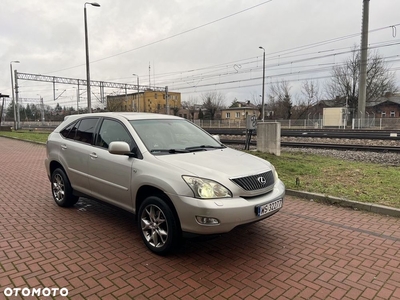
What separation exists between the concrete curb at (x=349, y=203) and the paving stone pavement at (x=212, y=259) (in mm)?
183

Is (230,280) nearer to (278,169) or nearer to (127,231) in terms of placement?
(127,231)

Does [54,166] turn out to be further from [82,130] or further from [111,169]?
[111,169]

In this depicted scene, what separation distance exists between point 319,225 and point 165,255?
2549 millimetres

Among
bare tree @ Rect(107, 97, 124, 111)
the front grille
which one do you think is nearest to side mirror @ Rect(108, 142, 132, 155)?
the front grille

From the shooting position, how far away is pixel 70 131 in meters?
5.58

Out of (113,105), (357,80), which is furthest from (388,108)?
(113,105)

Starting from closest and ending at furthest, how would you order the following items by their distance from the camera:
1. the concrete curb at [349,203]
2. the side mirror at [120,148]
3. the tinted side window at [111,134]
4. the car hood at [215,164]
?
the car hood at [215,164]
the side mirror at [120,148]
the tinted side window at [111,134]
the concrete curb at [349,203]

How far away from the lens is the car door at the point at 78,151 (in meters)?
4.93

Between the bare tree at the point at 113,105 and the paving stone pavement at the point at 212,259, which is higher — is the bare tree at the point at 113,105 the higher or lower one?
the higher one

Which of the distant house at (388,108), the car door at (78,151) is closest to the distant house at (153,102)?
the distant house at (388,108)

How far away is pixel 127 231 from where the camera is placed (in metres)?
4.53

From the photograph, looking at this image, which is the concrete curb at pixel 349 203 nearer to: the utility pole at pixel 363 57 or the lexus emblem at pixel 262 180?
the lexus emblem at pixel 262 180

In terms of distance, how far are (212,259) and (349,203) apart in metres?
3.29

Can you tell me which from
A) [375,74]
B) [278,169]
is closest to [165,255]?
[278,169]
